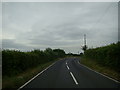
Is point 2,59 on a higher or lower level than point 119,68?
higher

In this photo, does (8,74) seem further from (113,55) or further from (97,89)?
(113,55)

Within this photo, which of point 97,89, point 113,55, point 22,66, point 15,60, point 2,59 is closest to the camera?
point 97,89

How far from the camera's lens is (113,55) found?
62.9 ft

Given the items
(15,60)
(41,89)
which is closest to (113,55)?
(15,60)

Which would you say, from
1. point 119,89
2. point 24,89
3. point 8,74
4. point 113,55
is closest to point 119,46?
point 113,55

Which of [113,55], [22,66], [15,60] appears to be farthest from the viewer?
[22,66]

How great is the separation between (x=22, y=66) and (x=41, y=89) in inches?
471

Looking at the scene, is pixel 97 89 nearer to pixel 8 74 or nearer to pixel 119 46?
pixel 8 74

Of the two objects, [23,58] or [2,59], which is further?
[23,58]

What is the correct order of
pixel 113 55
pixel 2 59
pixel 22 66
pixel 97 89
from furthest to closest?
pixel 22 66
pixel 113 55
pixel 2 59
pixel 97 89

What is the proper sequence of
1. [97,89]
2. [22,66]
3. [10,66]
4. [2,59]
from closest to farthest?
[97,89] < [2,59] < [10,66] < [22,66]

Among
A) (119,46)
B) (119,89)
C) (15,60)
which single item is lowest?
(119,89)

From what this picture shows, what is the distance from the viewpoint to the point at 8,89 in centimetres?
954

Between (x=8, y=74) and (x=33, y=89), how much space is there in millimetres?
6755
